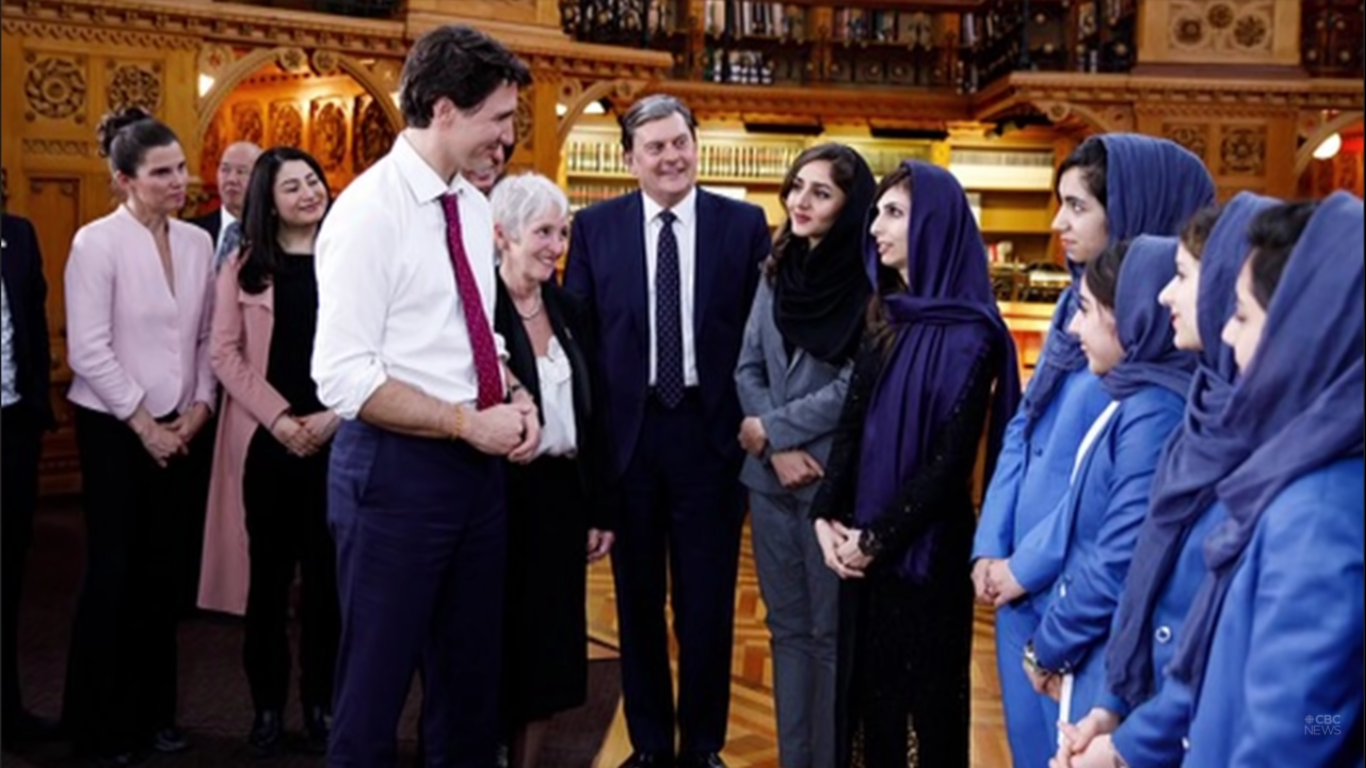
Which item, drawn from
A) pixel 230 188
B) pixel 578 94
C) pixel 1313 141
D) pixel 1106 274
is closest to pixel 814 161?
pixel 1106 274

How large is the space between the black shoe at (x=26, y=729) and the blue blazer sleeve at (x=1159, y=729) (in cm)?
301

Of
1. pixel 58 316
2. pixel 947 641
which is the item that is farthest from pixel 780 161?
pixel 947 641

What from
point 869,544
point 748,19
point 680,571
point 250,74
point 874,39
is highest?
point 748,19

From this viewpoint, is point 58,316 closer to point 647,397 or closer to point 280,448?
point 280,448

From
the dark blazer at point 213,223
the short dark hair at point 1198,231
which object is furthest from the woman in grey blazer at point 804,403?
the dark blazer at point 213,223

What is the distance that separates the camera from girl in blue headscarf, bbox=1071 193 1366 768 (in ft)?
4.57

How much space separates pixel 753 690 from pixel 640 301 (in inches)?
67.3

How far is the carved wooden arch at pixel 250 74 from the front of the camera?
8.13 meters

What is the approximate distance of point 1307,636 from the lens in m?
1.42

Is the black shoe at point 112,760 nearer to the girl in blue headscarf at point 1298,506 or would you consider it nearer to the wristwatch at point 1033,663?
the wristwatch at point 1033,663

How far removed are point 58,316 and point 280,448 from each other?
461cm

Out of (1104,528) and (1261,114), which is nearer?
(1104,528)

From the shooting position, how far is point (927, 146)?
13391mm

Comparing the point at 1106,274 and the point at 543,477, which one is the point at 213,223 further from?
the point at 1106,274
